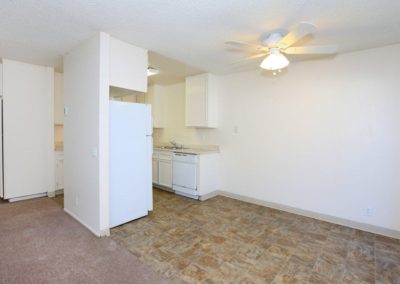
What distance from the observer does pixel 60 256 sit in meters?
2.32

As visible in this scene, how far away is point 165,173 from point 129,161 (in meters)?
1.76

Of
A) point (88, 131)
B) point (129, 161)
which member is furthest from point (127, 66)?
point (129, 161)

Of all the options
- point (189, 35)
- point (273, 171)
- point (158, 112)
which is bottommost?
point (273, 171)

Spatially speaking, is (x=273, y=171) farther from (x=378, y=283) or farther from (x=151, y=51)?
(x=151, y=51)

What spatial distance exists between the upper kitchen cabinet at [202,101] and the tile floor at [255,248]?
1896 mm

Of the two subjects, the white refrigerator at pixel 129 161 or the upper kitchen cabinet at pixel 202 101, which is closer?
the white refrigerator at pixel 129 161

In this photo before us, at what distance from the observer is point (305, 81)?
354cm

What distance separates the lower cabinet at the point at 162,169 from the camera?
4704mm

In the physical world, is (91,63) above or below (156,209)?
above

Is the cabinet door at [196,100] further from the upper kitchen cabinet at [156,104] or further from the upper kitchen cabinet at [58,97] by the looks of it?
the upper kitchen cabinet at [58,97]

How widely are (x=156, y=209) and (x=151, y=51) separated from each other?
8.31 ft

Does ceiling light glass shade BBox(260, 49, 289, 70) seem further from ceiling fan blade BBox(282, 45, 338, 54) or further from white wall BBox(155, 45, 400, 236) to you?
white wall BBox(155, 45, 400, 236)

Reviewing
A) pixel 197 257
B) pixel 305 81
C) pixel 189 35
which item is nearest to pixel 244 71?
pixel 305 81

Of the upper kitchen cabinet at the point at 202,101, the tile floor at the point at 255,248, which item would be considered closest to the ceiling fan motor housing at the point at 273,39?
the upper kitchen cabinet at the point at 202,101
